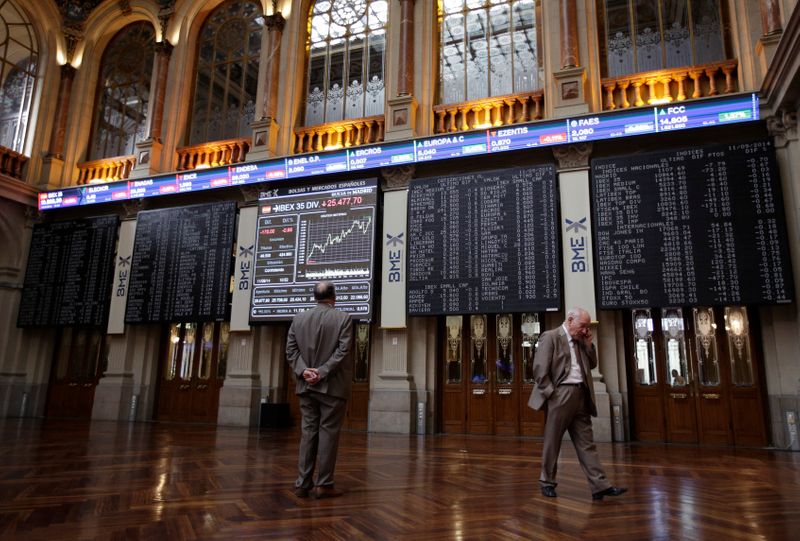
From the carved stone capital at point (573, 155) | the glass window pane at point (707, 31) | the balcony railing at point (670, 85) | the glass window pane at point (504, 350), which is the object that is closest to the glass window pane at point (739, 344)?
the carved stone capital at point (573, 155)

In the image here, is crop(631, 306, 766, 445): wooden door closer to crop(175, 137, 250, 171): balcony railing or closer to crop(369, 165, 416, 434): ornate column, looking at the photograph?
crop(369, 165, 416, 434): ornate column

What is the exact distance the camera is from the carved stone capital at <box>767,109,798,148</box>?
8.15 metres

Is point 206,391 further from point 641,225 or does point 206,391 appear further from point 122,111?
point 641,225

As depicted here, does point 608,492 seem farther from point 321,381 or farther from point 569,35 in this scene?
point 569,35

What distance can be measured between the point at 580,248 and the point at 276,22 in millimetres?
8449

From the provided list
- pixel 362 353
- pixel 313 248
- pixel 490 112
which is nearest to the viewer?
pixel 490 112

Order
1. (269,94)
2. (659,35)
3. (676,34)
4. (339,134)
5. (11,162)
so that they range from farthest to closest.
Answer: (11,162), (269,94), (339,134), (659,35), (676,34)

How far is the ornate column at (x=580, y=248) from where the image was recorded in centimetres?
851

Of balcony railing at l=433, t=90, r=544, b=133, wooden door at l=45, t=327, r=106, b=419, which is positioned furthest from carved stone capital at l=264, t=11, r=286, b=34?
wooden door at l=45, t=327, r=106, b=419

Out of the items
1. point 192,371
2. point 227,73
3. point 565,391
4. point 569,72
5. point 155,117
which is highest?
point 227,73

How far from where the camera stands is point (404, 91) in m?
10.7

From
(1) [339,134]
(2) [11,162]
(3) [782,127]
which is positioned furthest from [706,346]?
(2) [11,162]

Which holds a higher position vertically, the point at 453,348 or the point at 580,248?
the point at 580,248

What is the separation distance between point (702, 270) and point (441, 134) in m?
4.85
